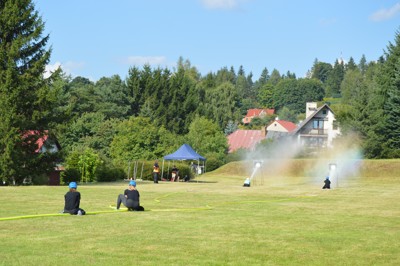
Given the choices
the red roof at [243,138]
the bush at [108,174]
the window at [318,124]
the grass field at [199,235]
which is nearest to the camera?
the grass field at [199,235]

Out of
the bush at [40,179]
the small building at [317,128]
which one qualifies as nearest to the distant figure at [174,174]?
the bush at [40,179]

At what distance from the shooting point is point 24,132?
48562 mm

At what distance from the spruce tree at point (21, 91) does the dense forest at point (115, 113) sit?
0.23 ft

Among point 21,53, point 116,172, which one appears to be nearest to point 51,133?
point 21,53

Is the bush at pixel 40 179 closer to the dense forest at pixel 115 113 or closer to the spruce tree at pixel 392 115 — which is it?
the dense forest at pixel 115 113

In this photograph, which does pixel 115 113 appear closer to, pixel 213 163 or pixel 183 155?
pixel 213 163

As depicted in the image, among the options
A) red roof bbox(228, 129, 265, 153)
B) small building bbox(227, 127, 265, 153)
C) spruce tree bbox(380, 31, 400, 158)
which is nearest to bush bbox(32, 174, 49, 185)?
spruce tree bbox(380, 31, 400, 158)

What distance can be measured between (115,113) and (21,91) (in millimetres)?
74646

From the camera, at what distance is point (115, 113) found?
122312 millimetres

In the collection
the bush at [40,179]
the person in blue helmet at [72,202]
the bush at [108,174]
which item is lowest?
the person in blue helmet at [72,202]

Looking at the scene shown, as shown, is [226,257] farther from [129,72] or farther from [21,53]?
[129,72]

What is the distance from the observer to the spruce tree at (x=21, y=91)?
46.6 m

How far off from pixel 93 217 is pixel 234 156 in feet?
288

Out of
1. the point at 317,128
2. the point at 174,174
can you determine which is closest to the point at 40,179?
the point at 174,174
